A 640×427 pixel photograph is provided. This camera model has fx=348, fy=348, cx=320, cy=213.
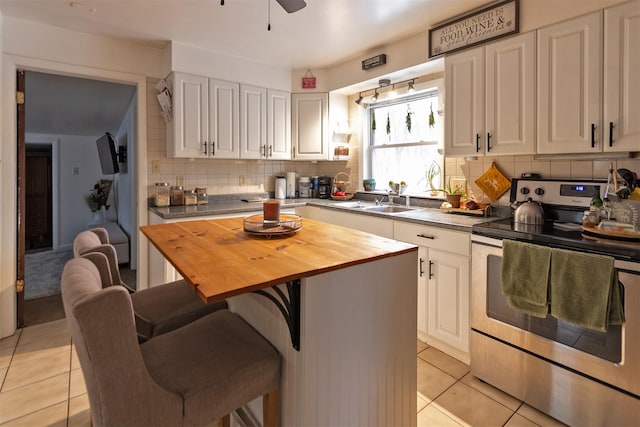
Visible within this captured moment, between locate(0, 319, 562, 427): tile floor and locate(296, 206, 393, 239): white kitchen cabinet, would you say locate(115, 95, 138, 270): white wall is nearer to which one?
locate(0, 319, 562, 427): tile floor

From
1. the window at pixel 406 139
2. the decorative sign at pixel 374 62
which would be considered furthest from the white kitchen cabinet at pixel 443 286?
the decorative sign at pixel 374 62

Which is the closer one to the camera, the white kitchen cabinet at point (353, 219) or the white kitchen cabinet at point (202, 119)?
the white kitchen cabinet at point (353, 219)

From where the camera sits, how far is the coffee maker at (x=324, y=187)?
13.3 ft

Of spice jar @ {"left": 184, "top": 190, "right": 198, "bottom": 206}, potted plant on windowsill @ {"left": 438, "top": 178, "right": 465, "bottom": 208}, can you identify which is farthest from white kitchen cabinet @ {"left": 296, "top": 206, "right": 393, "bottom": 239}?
spice jar @ {"left": 184, "top": 190, "right": 198, "bottom": 206}

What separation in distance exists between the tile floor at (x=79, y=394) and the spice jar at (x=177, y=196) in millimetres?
1418

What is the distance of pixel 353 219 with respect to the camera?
302 centimetres

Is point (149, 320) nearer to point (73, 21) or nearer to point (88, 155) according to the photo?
point (73, 21)

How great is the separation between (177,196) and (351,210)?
1.68 m

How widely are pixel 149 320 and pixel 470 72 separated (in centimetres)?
249

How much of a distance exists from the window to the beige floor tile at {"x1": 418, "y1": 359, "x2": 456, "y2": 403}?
157 cm

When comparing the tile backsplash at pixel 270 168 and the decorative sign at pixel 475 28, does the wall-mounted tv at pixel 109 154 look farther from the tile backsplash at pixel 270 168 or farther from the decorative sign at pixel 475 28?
the decorative sign at pixel 475 28

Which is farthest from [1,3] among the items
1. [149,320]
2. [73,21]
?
[149,320]

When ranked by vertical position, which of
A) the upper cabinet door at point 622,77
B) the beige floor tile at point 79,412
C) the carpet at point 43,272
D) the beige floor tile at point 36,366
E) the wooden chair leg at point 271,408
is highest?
the upper cabinet door at point 622,77

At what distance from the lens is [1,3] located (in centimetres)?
241
